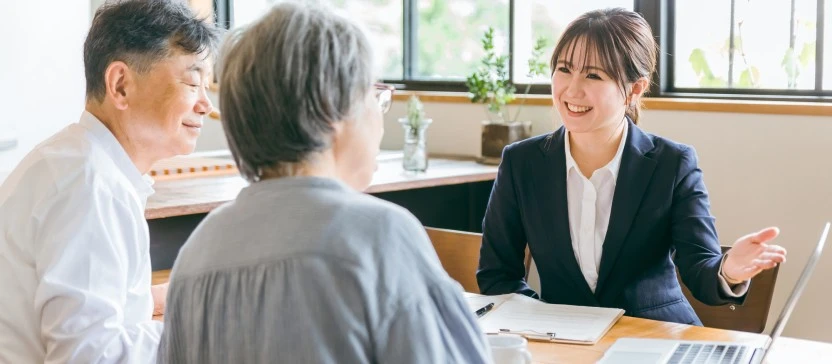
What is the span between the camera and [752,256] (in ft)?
6.20

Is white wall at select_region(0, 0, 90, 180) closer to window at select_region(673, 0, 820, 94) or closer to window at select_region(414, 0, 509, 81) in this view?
window at select_region(414, 0, 509, 81)

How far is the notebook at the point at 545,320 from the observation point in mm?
1769

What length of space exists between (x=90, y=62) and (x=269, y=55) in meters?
0.76

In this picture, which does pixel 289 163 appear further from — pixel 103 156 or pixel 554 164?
pixel 554 164

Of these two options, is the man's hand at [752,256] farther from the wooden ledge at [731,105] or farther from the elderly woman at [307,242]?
the wooden ledge at [731,105]

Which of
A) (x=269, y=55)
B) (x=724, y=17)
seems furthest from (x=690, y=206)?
(x=724, y=17)

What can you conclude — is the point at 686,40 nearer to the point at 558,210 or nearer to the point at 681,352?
the point at 558,210

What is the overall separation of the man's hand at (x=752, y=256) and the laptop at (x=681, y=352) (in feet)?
0.48

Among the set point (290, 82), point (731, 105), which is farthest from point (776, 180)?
point (290, 82)

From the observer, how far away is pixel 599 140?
7.58ft

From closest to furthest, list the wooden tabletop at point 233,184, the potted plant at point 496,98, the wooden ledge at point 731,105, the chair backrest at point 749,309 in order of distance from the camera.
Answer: the chair backrest at point 749,309, the wooden tabletop at point 233,184, the wooden ledge at point 731,105, the potted plant at point 496,98

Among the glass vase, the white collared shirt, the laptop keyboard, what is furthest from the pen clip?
the glass vase

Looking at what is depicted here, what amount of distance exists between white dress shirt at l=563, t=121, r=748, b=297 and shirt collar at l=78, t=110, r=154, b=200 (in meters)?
0.99

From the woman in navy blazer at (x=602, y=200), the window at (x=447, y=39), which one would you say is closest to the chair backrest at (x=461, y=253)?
the woman in navy blazer at (x=602, y=200)
